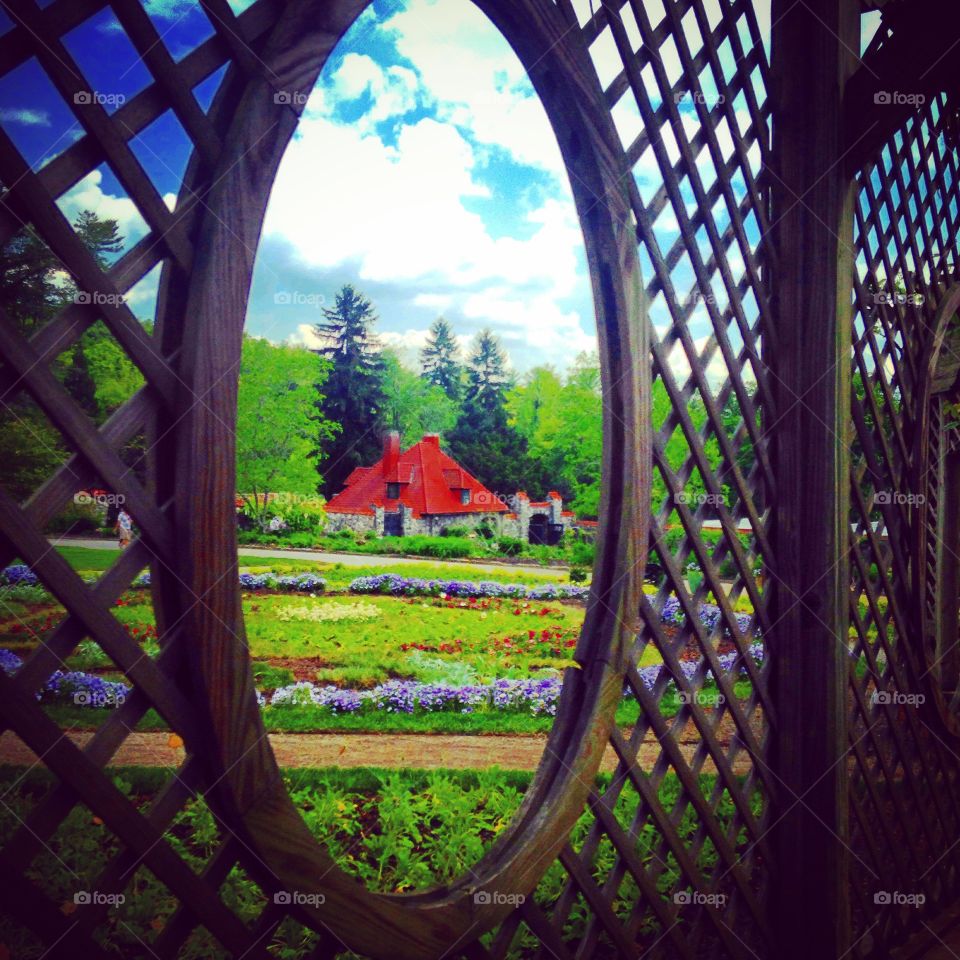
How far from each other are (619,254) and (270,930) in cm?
145

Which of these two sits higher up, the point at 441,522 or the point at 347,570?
the point at 441,522

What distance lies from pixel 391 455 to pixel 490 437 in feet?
18.5

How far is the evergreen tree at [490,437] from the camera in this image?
72.3 ft

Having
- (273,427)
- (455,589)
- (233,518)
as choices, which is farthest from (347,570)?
(233,518)

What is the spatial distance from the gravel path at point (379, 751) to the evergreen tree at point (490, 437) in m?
17.0

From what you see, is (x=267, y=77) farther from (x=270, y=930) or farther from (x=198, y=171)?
(x=270, y=930)

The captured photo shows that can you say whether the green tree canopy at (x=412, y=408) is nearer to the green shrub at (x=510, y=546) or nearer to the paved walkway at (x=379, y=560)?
the green shrub at (x=510, y=546)

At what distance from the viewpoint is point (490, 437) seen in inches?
928

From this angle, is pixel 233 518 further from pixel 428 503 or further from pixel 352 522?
pixel 352 522

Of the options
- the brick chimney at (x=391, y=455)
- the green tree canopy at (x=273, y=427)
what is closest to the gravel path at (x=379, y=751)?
the green tree canopy at (x=273, y=427)

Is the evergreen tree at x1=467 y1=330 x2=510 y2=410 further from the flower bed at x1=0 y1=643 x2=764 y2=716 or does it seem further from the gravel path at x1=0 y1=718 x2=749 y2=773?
the gravel path at x1=0 y1=718 x2=749 y2=773

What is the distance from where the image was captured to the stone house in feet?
57.1

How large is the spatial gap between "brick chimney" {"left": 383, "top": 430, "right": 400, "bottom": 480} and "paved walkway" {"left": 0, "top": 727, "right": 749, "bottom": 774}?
45.4 ft

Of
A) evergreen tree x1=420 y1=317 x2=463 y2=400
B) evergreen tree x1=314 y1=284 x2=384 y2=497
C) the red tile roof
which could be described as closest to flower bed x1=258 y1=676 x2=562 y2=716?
the red tile roof
